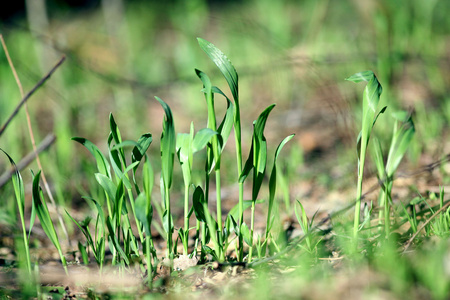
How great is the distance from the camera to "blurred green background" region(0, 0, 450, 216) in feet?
7.02

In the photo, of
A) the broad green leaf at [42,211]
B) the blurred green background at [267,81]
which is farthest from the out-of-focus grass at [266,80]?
the broad green leaf at [42,211]

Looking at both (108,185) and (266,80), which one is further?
(266,80)

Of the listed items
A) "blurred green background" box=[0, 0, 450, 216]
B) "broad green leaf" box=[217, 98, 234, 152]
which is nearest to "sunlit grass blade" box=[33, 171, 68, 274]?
"broad green leaf" box=[217, 98, 234, 152]

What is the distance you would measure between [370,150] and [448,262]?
1.13 m

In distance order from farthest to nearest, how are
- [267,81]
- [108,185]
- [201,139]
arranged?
[267,81] → [108,185] → [201,139]

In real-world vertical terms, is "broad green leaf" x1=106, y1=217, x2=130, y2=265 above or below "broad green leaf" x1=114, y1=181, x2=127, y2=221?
below

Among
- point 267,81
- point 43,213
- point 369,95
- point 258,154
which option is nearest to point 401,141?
point 369,95

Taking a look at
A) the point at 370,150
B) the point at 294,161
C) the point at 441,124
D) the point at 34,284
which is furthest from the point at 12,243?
the point at 441,124

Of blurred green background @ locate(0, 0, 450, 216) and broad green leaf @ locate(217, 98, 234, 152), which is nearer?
broad green leaf @ locate(217, 98, 234, 152)

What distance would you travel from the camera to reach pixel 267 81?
323 centimetres

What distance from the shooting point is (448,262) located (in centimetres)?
80

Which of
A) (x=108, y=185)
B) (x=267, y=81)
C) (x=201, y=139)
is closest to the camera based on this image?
(x=201, y=139)

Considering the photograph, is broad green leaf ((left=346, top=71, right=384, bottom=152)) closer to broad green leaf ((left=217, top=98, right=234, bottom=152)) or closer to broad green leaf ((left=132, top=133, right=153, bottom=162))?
broad green leaf ((left=217, top=98, right=234, bottom=152))

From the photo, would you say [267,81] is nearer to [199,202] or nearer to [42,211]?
[199,202]
